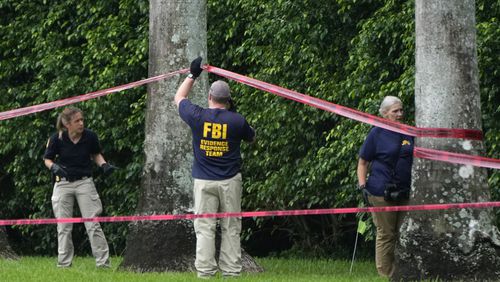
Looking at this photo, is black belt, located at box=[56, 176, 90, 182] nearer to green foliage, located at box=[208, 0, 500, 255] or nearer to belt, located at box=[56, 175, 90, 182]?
belt, located at box=[56, 175, 90, 182]

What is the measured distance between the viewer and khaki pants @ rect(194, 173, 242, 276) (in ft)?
35.1

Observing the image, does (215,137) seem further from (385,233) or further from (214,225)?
(385,233)

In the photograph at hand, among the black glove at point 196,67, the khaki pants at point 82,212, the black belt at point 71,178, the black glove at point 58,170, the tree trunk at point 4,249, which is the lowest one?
the tree trunk at point 4,249

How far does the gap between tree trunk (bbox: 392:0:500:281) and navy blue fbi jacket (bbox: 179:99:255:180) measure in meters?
1.69

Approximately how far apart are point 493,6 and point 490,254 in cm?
377

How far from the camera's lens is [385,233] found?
37.1ft

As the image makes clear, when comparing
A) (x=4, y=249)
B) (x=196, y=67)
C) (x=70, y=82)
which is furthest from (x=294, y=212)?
(x=70, y=82)

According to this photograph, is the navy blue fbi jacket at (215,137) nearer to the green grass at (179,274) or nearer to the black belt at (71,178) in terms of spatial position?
the green grass at (179,274)

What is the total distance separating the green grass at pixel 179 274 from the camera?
436 inches

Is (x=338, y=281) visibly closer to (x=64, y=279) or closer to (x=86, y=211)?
(x=64, y=279)

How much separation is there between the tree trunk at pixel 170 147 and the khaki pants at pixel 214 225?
124 centimetres

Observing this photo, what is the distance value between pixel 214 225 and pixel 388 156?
169 centimetres

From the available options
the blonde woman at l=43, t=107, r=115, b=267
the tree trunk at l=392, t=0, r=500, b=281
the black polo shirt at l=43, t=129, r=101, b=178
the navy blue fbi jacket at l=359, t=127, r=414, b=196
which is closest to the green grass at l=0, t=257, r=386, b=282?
the blonde woman at l=43, t=107, r=115, b=267

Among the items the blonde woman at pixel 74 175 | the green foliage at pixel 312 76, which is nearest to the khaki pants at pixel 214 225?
the blonde woman at pixel 74 175
